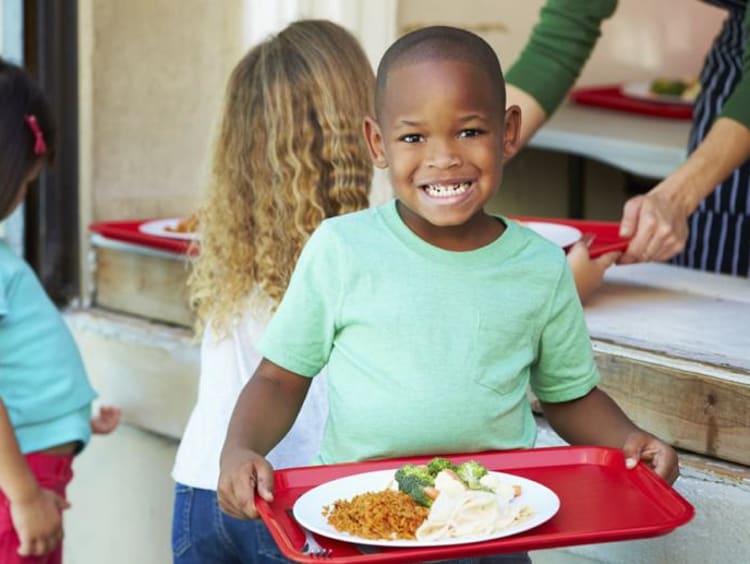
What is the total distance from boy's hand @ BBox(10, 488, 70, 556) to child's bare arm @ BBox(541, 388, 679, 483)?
904 millimetres

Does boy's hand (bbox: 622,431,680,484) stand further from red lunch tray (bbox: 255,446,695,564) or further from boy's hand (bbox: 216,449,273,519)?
boy's hand (bbox: 216,449,273,519)

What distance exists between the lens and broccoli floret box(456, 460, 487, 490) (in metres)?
1.44

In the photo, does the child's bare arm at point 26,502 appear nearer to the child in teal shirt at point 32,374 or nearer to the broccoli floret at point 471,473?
the child in teal shirt at point 32,374

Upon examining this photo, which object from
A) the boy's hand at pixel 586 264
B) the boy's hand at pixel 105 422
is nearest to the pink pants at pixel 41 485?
the boy's hand at pixel 105 422

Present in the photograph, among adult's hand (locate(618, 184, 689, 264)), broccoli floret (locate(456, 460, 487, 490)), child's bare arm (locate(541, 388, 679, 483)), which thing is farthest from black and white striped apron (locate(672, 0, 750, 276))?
broccoli floret (locate(456, 460, 487, 490))

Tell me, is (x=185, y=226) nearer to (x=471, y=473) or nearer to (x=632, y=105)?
(x=471, y=473)

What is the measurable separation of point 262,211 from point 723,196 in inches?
42.4

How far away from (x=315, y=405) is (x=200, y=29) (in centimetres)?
136

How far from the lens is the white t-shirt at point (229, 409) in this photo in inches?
77.7

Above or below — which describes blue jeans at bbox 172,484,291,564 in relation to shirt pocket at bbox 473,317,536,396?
below

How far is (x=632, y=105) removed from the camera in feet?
12.8

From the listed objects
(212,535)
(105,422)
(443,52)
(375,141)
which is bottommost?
(105,422)

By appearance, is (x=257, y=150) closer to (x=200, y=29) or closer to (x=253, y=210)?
(x=253, y=210)

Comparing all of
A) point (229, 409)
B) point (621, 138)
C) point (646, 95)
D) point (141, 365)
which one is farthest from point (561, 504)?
point (646, 95)
